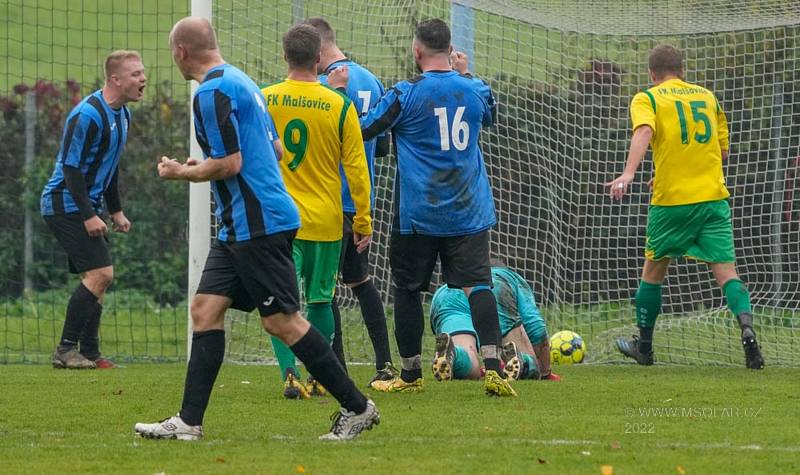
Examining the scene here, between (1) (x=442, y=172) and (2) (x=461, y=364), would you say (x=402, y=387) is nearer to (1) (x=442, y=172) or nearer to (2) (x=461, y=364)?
(2) (x=461, y=364)

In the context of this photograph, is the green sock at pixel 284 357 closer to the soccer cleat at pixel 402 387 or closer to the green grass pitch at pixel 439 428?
the green grass pitch at pixel 439 428

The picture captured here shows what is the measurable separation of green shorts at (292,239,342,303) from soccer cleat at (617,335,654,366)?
3.23m

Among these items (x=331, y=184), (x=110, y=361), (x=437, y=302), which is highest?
(x=331, y=184)

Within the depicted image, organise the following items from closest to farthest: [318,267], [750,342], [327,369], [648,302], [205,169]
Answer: [205,169] → [327,369] → [318,267] → [750,342] → [648,302]

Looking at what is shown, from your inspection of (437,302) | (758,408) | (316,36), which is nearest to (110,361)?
(437,302)

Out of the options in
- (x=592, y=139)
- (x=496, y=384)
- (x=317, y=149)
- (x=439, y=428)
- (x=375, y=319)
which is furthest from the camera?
(x=592, y=139)

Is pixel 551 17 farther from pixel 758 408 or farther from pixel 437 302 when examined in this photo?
pixel 758 408

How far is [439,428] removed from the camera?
614 centimetres

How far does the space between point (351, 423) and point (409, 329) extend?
199 cm

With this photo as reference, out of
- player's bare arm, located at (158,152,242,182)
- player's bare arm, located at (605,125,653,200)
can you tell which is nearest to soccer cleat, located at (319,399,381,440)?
player's bare arm, located at (158,152,242,182)

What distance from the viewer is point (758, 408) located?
690cm

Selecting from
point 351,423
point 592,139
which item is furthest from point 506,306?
point 351,423

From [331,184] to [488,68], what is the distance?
15.6 ft

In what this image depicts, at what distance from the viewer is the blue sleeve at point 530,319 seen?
880cm
